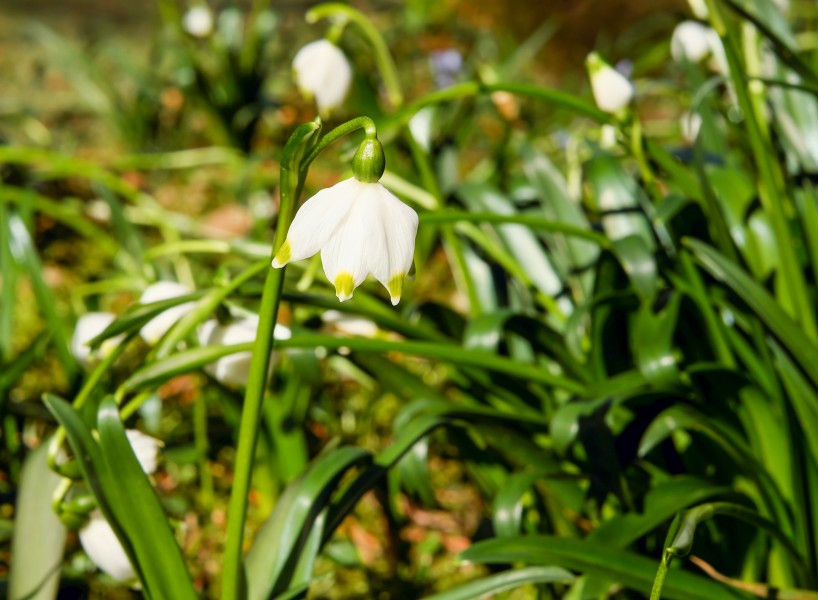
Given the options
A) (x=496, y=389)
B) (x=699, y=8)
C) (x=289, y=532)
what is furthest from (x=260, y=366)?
(x=699, y=8)

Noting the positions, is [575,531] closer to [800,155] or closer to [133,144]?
[800,155]

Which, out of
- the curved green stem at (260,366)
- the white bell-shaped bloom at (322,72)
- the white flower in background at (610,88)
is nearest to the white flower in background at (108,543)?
the curved green stem at (260,366)

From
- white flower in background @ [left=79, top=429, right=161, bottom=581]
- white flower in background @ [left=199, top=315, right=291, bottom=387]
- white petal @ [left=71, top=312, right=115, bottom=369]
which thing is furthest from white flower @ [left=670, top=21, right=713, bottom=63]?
white flower in background @ [left=79, top=429, right=161, bottom=581]

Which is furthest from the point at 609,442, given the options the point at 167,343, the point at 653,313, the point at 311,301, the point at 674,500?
the point at 167,343

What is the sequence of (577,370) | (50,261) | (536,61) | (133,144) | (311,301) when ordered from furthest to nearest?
(536,61), (133,144), (50,261), (577,370), (311,301)

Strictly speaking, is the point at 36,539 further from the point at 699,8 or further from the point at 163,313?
the point at 699,8

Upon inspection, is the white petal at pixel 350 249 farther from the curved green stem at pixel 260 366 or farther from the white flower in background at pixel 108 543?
the white flower in background at pixel 108 543
